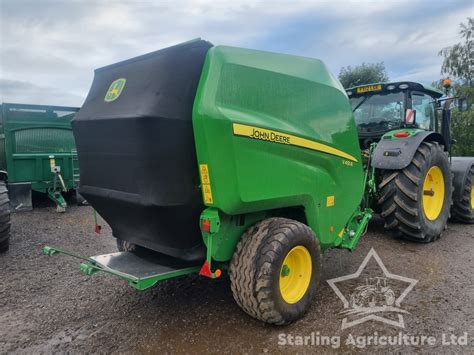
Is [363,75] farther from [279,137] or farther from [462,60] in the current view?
[279,137]

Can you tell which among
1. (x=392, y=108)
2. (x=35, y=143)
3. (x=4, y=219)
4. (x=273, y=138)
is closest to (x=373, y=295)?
(x=273, y=138)

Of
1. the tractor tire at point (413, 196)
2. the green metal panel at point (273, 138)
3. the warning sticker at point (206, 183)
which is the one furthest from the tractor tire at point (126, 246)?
the tractor tire at point (413, 196)

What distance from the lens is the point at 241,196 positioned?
258 centimetres

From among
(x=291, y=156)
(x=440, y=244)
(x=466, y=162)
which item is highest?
(x=291, y=156)

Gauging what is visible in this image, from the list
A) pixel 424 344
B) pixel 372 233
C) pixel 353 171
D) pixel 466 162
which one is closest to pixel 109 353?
pixel 424 344

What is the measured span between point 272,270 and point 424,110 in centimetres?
434

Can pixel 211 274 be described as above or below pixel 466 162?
below

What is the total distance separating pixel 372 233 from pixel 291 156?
3.07 metres

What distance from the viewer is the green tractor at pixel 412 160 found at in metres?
4.68

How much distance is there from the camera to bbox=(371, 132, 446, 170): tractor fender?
4633mm

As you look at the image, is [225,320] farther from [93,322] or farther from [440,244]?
[440,244]

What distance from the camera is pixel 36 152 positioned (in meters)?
8.06

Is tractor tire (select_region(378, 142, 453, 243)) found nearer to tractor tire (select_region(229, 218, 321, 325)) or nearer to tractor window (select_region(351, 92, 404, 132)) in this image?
tractor window (select_region(351, 92, 404, 132))

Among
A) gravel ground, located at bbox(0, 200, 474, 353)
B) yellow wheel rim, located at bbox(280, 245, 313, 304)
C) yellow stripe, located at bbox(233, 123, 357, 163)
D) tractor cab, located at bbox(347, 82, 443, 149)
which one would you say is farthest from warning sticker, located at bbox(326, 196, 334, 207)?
tractor cab, located at bbox(347, 82, 443, 149)
